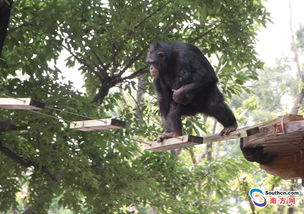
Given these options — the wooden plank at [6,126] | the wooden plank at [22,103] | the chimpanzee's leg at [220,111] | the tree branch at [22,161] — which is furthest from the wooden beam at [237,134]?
the tree branch at [22,161]

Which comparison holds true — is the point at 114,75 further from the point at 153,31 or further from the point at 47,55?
the point at 47,55

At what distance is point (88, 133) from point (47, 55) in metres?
1.18

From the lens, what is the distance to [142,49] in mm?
6758

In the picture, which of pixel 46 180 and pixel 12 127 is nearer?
pixel 12 127

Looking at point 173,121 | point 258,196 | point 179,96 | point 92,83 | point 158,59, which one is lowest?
point 258,196

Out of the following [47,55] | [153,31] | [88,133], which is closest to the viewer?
[47,55]

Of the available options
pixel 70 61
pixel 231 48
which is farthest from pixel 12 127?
pixel 231 48

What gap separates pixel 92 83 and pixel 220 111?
3373 millimetres

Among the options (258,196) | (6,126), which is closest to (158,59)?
(6,126)

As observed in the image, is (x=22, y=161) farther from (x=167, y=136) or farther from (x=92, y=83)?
(x=167, y=136)

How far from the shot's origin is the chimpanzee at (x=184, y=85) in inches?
165

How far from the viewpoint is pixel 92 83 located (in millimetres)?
7164

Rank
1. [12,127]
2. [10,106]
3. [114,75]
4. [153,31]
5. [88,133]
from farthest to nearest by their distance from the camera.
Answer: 1. [114,75]
2. [153,31]
3. [88,133]
4. [12,127]
5. [10,106]

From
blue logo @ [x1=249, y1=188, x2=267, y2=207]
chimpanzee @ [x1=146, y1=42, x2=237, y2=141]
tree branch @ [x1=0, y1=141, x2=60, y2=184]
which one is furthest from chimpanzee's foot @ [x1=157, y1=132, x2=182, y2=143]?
blue logo @ [x1=249, y1=188, x2=267, y2=207]
